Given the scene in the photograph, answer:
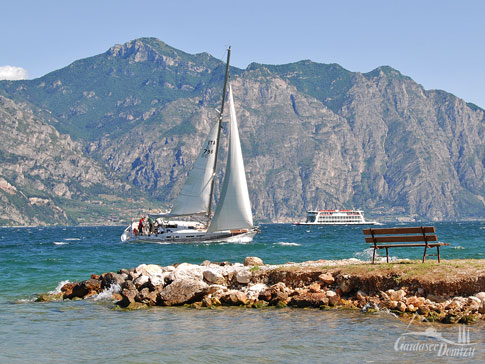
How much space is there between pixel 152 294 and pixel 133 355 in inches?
303

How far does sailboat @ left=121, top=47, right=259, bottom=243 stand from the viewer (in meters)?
67.7

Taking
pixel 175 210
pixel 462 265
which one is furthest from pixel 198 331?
pixel 175 210

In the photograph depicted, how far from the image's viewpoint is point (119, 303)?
23.3 metres

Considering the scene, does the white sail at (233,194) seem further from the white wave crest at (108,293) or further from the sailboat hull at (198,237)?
the white wave crest at (108,293)

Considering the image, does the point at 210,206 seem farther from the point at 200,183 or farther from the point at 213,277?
the point at 213,277

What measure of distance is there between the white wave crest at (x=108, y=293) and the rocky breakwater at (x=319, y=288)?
0.04m

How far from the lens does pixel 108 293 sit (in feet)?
84.7

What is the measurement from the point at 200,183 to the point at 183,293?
52584 millimetres

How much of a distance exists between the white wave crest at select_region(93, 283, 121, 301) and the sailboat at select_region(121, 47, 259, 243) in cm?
3938

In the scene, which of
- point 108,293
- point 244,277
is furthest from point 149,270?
point 244,277

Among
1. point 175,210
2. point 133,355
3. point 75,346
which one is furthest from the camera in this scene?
point 175,210

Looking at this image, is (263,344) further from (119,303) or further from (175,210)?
(175,210)

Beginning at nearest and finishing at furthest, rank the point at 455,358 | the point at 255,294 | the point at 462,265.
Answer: the point at 455,358 < the point at 462,265 < the point at 255,294

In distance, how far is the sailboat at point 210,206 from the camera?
67688 mm
